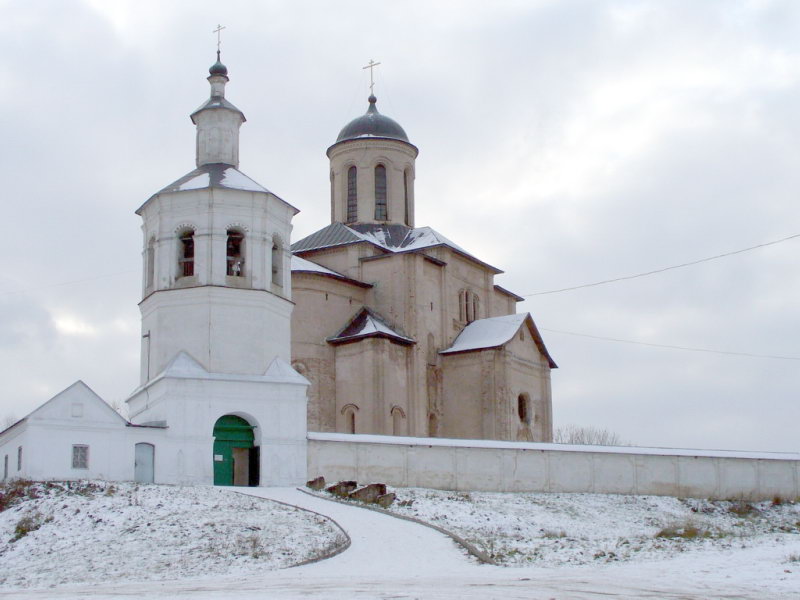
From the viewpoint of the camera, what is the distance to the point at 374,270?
35062 millimetres

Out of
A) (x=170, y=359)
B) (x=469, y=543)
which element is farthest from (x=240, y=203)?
(x=469, y=543)

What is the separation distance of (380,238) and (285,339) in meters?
12.0

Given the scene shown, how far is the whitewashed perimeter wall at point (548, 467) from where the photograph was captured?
2484cm

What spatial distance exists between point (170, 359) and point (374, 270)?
11.7 metres

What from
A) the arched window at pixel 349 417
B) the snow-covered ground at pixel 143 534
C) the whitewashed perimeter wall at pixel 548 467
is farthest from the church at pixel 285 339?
the snow-covered ground at pixel 143 534

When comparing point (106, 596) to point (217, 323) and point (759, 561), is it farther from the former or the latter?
point (217, 323)

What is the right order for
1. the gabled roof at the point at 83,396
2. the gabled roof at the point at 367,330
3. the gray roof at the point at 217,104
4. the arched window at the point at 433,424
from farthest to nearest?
the arched window at the point at 433,424, the gabled roof at the point at 367,330, the gray roof at the point at 217,104, the gabled roof at the point at 83,396

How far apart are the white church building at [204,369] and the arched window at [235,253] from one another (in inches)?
1.0

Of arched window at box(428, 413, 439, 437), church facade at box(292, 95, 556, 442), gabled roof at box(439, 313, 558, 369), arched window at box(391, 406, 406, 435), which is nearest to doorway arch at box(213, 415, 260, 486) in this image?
church facade at box(292, 95, 556, 442)

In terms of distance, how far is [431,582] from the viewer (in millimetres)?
13555

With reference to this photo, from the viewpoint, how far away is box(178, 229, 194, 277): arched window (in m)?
25.2

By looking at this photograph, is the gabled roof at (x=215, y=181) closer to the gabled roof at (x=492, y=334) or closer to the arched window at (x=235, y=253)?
the arched window at (x=235, y=253)

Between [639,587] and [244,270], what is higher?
[244,270]

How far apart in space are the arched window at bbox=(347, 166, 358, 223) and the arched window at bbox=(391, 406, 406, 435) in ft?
27.5
